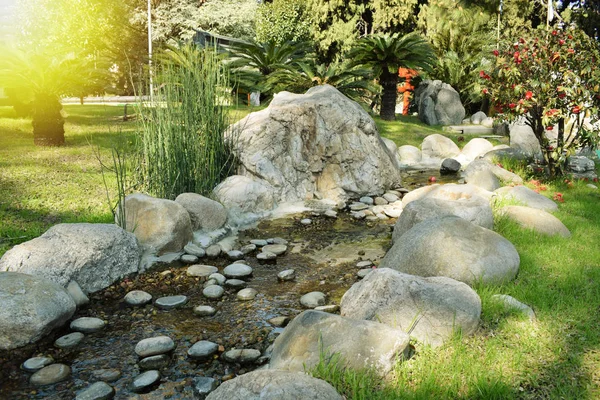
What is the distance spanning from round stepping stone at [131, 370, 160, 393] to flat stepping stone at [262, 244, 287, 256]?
78.1 inches

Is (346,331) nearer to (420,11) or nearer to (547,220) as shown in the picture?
(547,220)

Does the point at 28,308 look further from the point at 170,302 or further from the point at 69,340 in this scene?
the point at 170,302

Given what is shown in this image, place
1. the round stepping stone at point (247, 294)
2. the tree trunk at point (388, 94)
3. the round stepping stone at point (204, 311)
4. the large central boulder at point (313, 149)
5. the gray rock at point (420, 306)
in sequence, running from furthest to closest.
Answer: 1. the tree trunk at point (388, 94)
2. the large central boulder at point (313, 149)
3. the round stepping stone at point (247, 294)
4. the round stepping stone at point (204, 311)
5. the gray rock at point (420, 306)

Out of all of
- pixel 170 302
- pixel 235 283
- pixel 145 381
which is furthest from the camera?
pixel 235 283

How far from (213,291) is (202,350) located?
83cm

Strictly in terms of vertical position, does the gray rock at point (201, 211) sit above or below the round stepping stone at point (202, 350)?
above

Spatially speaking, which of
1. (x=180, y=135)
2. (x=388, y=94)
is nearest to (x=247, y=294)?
(x=180, y=135)

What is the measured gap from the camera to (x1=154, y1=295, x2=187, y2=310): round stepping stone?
344 cm

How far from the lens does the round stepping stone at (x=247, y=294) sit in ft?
11.7

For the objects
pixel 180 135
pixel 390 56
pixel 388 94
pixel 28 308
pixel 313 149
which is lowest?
pixel 28 308

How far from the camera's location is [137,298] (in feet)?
11.5

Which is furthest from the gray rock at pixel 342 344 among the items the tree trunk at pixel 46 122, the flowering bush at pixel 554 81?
the tree trunk at pixel 46 122

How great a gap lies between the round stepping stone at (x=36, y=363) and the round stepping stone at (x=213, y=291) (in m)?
1.09

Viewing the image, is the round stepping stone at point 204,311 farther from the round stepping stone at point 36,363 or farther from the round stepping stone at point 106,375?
the round stepping stone at point 36,363
